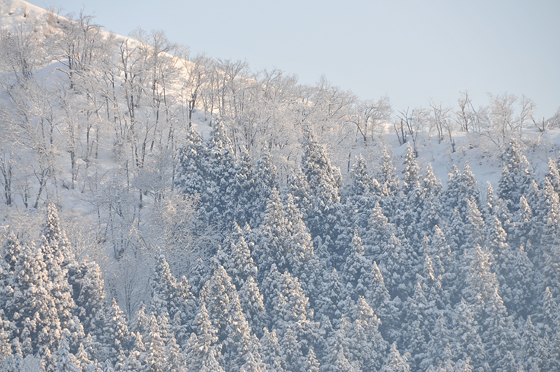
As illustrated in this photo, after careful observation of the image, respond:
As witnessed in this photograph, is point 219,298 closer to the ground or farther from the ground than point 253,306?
farther from the ground

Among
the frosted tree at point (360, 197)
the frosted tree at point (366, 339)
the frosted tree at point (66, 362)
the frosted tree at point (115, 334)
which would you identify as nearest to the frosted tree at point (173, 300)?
the frosted tree at point (115, 334)

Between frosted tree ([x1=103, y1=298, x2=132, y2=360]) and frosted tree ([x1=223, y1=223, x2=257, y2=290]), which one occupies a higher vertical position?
frosted tree ([x1=223, y1=223, x2=257, y2=290])

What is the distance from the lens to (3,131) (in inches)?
2296

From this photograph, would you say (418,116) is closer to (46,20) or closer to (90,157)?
(90,157)

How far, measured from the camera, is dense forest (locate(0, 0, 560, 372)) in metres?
40.5

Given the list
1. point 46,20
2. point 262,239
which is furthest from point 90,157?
point 46,20

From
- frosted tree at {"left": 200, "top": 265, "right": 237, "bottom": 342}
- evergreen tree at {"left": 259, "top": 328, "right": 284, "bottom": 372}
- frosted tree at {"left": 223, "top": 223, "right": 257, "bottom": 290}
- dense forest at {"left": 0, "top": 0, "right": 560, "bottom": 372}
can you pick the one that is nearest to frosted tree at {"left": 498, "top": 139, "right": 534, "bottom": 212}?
dense forest at {"left": 0, "top": 0, "right": 560, "bottom": 372}

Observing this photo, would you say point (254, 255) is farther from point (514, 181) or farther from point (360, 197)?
point (514, 181)

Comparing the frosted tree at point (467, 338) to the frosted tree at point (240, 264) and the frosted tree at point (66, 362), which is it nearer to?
the frosted tree at point (240, 264)

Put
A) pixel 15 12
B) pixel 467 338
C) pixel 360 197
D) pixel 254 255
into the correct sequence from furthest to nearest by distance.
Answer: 1. pixel 15 12
2. pixel 360 197
3. pixel 254 255
4. pixel 467 338

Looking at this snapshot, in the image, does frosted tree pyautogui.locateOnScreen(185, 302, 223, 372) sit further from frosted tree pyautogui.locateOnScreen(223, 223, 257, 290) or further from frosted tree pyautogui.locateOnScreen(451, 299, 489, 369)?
frosted tree pyautogui.locateOnScreen(451, 299, 489, 369)

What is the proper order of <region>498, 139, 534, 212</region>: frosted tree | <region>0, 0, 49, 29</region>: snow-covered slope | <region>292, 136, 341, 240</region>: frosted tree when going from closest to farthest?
1. <region>292, 136, 341, 240</region>: frosted tree
2. <region>498, 139, 534, 212</region>: frosted tree
3. <region>0, 0, 49, 29</region>: snow-covered slope

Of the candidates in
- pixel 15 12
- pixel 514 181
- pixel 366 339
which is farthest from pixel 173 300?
pixel 15 12

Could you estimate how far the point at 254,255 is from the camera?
1882 inches
